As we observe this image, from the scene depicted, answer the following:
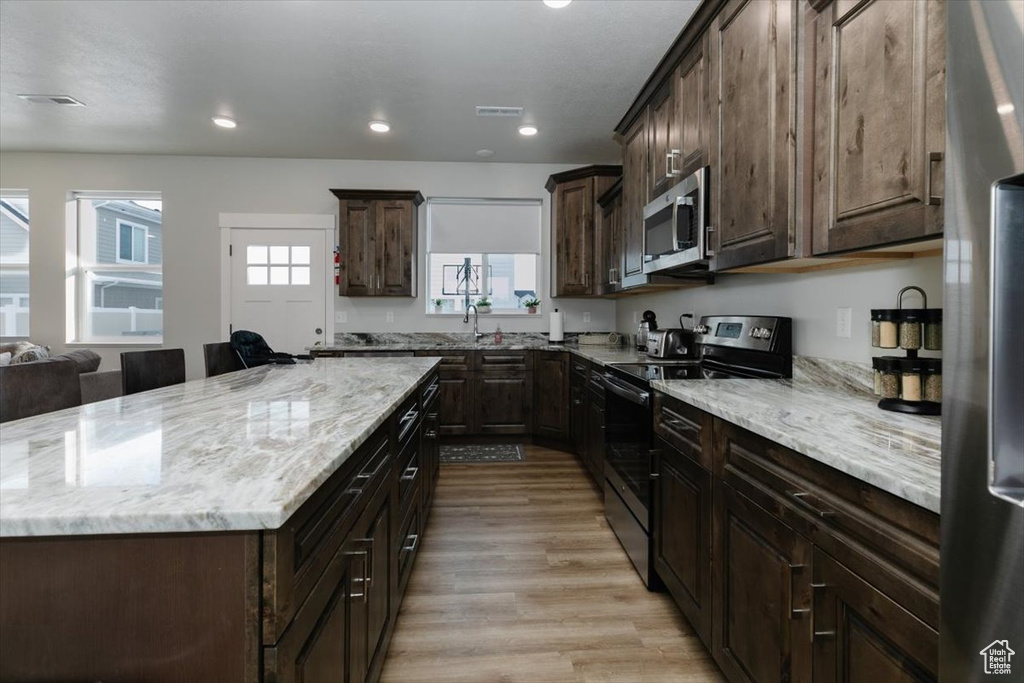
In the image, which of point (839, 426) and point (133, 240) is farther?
point (133, 240)

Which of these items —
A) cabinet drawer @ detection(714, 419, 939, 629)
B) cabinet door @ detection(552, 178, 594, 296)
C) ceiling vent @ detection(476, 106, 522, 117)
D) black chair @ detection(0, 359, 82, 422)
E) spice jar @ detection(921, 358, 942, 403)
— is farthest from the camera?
cabinet door @ detection(552, 178, 594, 296)

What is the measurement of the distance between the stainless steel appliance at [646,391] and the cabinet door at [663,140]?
0.78 metres

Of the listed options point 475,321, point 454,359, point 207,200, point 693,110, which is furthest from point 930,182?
point 207,200

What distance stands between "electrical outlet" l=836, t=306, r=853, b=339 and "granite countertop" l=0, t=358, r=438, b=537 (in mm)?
1618

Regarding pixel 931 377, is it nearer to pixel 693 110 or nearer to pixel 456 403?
pixel 693 110

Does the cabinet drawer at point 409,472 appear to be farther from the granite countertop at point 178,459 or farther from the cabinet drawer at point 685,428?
the cabinet drawer at point 685,428

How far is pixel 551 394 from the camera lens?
4387 millimetres

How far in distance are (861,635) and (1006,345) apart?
648 millimetres

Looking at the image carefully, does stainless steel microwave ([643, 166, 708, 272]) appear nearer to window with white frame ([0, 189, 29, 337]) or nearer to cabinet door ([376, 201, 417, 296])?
cabinet door ([376, 201, 417, 296])

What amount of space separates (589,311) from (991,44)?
463cm

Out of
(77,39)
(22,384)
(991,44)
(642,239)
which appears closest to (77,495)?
(22,384)

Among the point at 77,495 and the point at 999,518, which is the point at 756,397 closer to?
the point at 999,518

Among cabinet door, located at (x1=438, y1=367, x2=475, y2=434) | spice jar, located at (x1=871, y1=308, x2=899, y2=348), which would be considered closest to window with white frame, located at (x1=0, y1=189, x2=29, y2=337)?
cabinet door, located at (x1=438, y1=367, x2=475, y2=434)

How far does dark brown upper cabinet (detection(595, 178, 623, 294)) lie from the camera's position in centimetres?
393
